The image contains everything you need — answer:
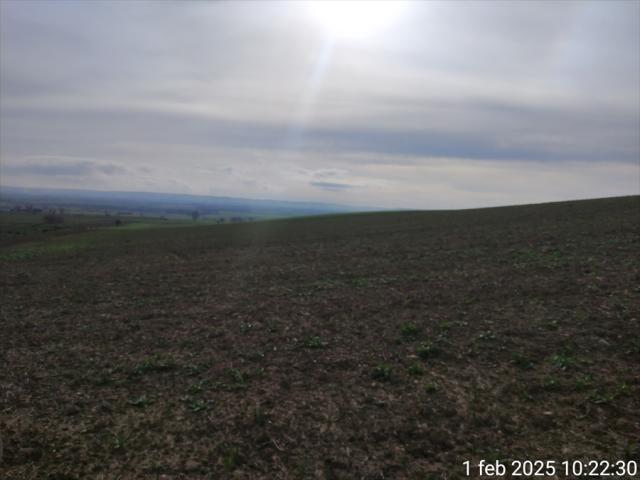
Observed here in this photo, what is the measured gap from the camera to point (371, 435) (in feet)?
25.6

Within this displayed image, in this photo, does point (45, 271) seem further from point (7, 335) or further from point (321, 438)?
point (321, 438)

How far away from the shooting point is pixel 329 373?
10328 millimetres

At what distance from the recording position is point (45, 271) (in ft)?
95.1

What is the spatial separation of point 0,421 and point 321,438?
19.8 feet

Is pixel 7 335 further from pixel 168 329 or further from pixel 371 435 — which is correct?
pixel 371 435

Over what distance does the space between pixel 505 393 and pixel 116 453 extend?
711cm

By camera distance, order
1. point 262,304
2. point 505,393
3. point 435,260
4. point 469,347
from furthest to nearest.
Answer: point 435,260, point 262,304, point 469,347, point 505,393

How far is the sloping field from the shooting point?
732 centimetres

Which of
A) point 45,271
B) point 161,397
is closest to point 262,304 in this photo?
point 161,397

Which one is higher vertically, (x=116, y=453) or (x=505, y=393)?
(x=505, y=393)

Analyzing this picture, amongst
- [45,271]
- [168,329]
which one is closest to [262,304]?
[168,329]

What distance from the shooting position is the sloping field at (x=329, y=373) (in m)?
7.32

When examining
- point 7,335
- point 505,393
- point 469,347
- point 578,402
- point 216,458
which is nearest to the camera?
point 216,458

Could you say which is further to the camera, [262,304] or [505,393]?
[262,304]
